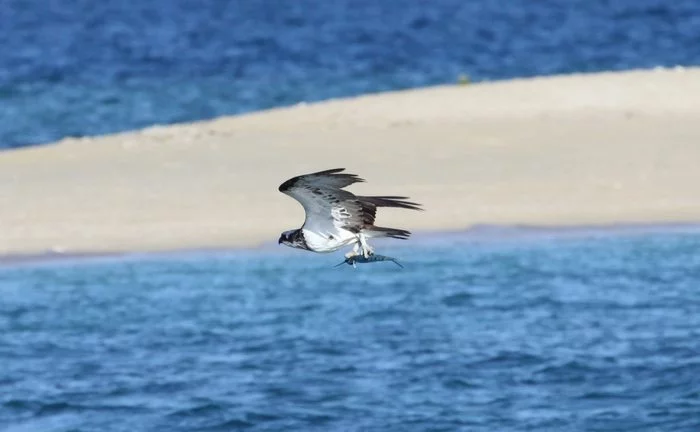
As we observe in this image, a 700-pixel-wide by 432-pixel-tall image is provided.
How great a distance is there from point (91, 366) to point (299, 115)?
7990 mm

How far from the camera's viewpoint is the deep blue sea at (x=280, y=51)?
25469mm

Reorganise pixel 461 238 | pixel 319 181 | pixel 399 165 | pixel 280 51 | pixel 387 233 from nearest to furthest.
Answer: pixel 387 233, pixel 319 181, pixel 461 238, pixel 399 165, pixel 280 51

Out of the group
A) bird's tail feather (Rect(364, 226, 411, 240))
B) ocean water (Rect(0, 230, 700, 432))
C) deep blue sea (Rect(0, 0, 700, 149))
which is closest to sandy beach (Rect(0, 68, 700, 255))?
ocean water (Rect(0, 230, 700, 432))

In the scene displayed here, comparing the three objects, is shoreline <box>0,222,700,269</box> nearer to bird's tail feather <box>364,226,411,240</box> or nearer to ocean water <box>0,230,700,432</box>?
ocean water <box>0,230,700,432</box>

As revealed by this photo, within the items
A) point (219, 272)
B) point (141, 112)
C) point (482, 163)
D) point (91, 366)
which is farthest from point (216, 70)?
point (91, 366)

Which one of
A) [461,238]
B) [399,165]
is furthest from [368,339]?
[399,165]

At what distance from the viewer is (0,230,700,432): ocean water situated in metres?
11.5

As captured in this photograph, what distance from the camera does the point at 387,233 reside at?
8422mm

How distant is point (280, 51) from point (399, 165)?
48.5ft

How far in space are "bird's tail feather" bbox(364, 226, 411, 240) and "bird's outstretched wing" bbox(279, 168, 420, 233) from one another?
6 cm

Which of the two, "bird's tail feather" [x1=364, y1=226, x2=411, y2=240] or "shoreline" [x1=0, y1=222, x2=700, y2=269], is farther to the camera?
"shoreline" [x1=0, y1=222, x2=700, y2=269]

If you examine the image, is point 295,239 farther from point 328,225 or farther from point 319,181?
point 319,181

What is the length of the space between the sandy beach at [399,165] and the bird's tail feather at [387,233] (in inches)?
261

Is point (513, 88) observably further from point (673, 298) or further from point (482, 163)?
point (673, 298)
